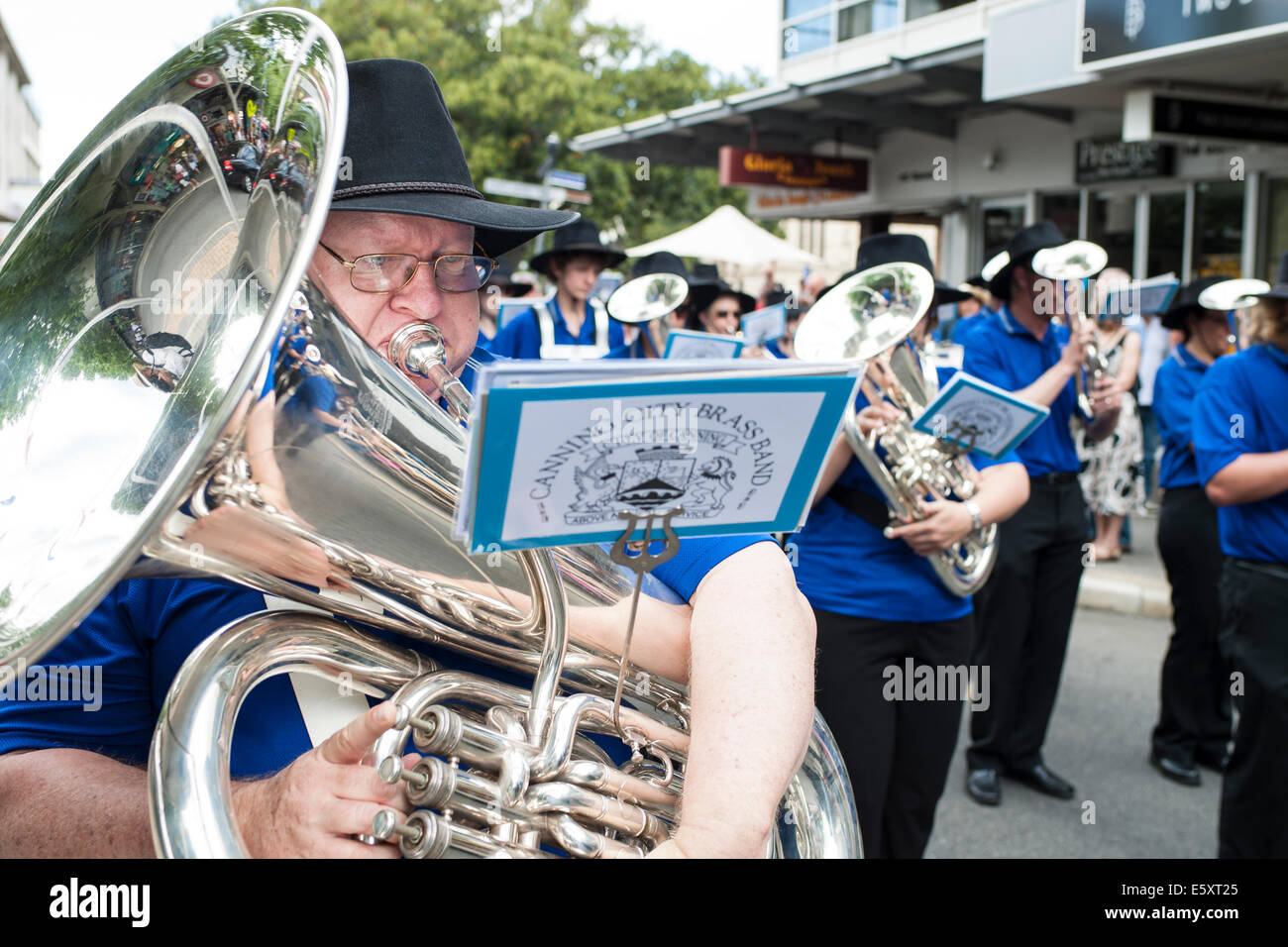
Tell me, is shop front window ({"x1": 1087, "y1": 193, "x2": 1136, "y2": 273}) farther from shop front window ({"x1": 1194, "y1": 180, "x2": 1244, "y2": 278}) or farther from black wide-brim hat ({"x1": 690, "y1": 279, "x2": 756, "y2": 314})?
black wide-brim hat ({"x1": 690, "y1": 279, "x2": 756, "y2": 314})

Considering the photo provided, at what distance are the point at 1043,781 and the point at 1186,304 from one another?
2.14 m

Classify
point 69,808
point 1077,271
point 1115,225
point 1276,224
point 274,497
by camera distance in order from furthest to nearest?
point 1115,225
point 1276,224
point 1077,271
point 69,808
point 274,497

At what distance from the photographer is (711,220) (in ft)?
41.1

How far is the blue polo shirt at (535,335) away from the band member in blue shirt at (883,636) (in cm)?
313

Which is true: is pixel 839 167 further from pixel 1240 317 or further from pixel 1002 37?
pixel 1240 317

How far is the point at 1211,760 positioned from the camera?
4266mm

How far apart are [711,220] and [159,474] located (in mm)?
11899

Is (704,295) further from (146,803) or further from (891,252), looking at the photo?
(146,803)

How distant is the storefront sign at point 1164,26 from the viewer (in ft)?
21.3

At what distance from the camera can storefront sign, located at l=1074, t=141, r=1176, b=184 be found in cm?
970

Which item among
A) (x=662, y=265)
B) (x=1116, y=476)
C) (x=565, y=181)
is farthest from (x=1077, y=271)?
(x=565, y=181)

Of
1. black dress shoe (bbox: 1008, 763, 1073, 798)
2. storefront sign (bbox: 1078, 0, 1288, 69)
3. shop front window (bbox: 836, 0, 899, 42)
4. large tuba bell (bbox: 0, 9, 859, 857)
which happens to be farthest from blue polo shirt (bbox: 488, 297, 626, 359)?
shop front window (bbox: 836, 0, 899, 42)

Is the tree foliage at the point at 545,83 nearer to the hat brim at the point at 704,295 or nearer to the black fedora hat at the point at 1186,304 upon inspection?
the hat brim at the point at 704,295
